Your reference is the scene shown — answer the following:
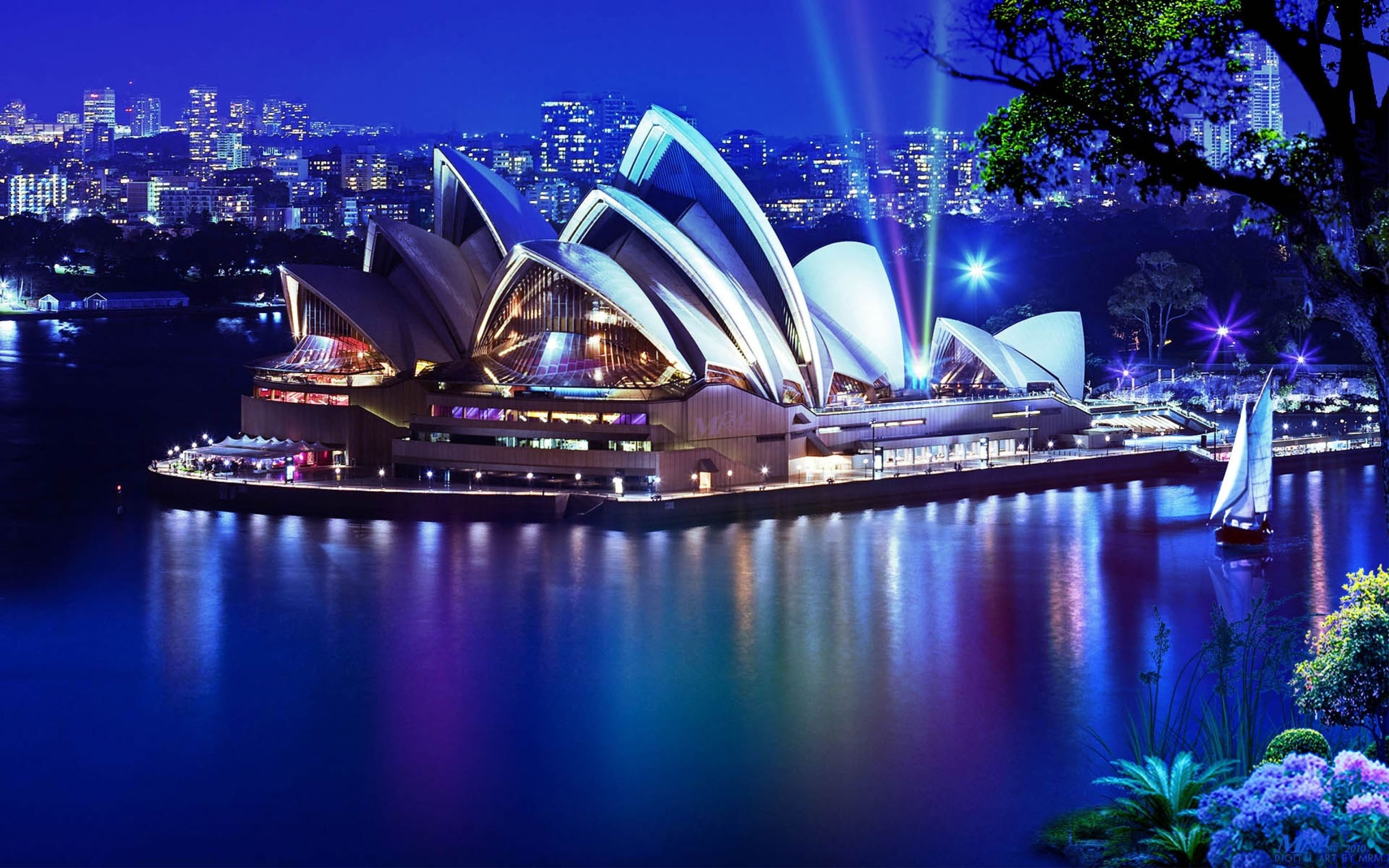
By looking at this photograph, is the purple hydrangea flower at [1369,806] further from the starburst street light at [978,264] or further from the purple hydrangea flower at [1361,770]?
the starburst street light at [978,264]

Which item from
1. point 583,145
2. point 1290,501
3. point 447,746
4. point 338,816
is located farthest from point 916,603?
point 583,145

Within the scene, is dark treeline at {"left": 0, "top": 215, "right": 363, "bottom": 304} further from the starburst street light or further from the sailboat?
the sailboat

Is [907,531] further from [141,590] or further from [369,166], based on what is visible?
[369,166]

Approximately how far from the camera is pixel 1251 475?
27.2 m

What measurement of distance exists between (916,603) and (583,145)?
152 m

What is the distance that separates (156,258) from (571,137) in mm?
79891

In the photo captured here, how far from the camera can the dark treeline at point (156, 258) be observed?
3686 inches

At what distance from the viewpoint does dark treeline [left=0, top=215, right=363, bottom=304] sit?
3686 inches

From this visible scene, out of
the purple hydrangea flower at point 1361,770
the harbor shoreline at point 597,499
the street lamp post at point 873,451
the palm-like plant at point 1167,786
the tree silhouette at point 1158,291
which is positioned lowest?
the palm-like plant at point 1167,786

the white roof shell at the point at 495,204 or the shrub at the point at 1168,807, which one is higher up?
the white roof shell at the point at 495,204

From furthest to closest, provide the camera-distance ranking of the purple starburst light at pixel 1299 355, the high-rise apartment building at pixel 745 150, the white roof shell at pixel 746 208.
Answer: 1. the high-rise apartment building at pixel 745 150
2. the purple starburst light at pixel 1299 355
3. the white roof shell at pixel 746 208

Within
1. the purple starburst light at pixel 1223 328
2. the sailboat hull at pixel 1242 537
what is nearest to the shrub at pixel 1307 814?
the sailboat hull at pixel 1242 537

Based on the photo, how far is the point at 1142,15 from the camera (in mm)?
8102

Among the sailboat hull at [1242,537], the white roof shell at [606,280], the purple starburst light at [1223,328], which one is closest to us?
the sailboat hull at [1242,537]
